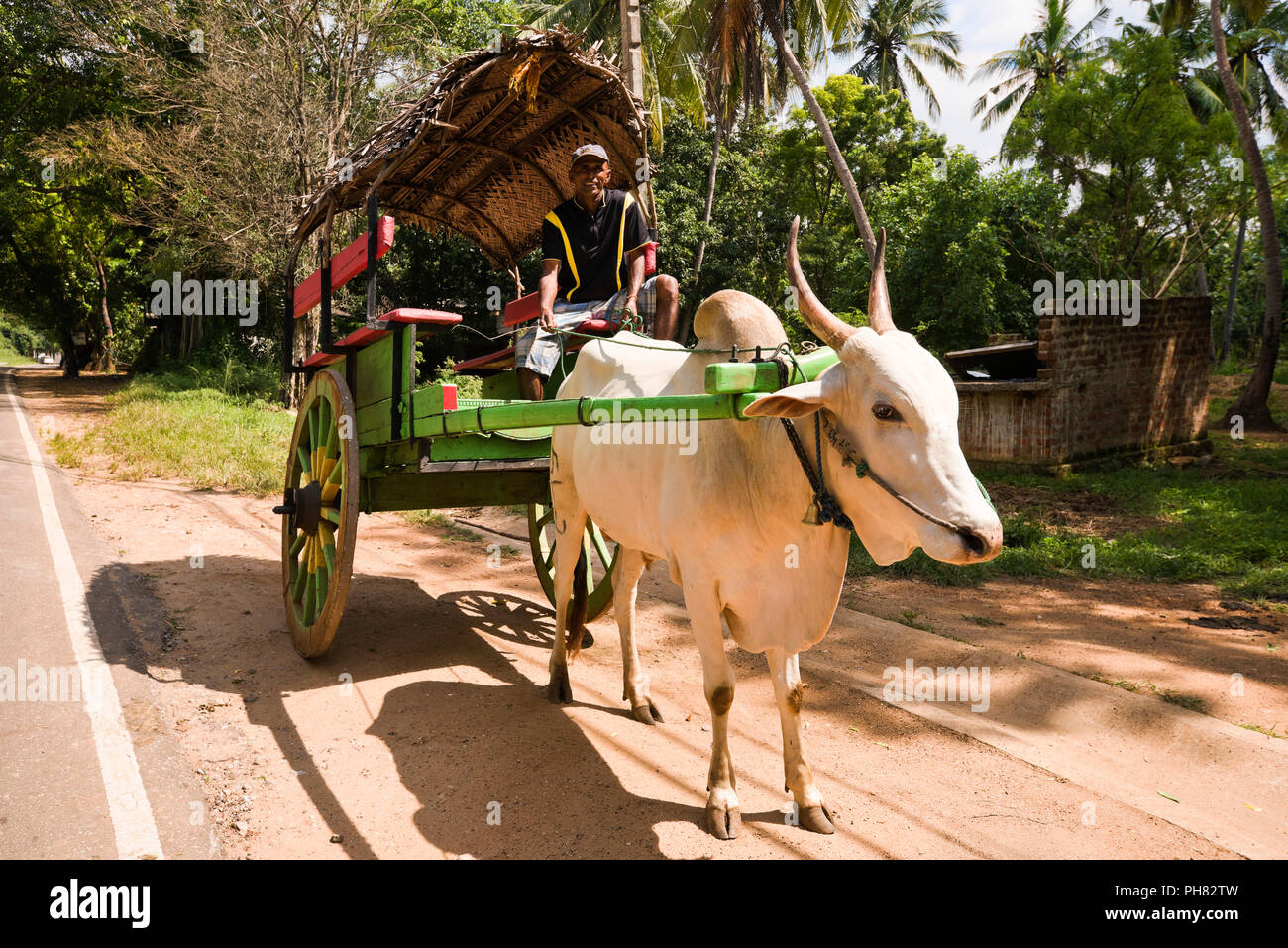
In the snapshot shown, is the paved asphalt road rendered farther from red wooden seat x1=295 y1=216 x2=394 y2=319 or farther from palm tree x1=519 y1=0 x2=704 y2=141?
palm tree x1=519 y1=0 x2=704 y2=141

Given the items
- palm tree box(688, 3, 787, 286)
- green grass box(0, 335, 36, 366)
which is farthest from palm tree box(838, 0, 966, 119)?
green grass box(0, 335, 36, 366)

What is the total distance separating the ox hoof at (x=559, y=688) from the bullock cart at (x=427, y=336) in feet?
2.22

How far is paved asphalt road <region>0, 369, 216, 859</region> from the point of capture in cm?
304

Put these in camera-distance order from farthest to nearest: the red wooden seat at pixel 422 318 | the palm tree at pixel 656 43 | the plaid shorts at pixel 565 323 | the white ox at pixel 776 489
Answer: the palm tree at pixel 656 43, the plaid shorts at pixel 565 323, the red wooden seat at pixel 422 318, the white ox at pixel 776 489

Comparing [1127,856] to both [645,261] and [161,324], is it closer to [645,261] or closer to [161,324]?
[645,261]

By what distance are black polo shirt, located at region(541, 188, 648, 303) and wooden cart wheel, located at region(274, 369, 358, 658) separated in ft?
4.52

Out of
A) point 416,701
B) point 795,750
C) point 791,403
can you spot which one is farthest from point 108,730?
point 791,403

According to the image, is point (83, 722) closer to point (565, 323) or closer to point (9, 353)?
point (565, 323)

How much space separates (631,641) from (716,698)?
3.74ft

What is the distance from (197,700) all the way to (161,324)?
2327 centimetres

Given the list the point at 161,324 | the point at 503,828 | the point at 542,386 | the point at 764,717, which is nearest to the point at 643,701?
the point at 764,717

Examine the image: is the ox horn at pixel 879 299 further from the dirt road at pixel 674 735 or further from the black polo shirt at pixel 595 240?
the black polo shirt at pixel 595 240

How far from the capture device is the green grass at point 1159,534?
24.2 feet

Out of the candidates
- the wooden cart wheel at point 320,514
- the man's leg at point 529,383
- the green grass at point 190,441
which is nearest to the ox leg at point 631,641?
the man's leg at point 529,383
